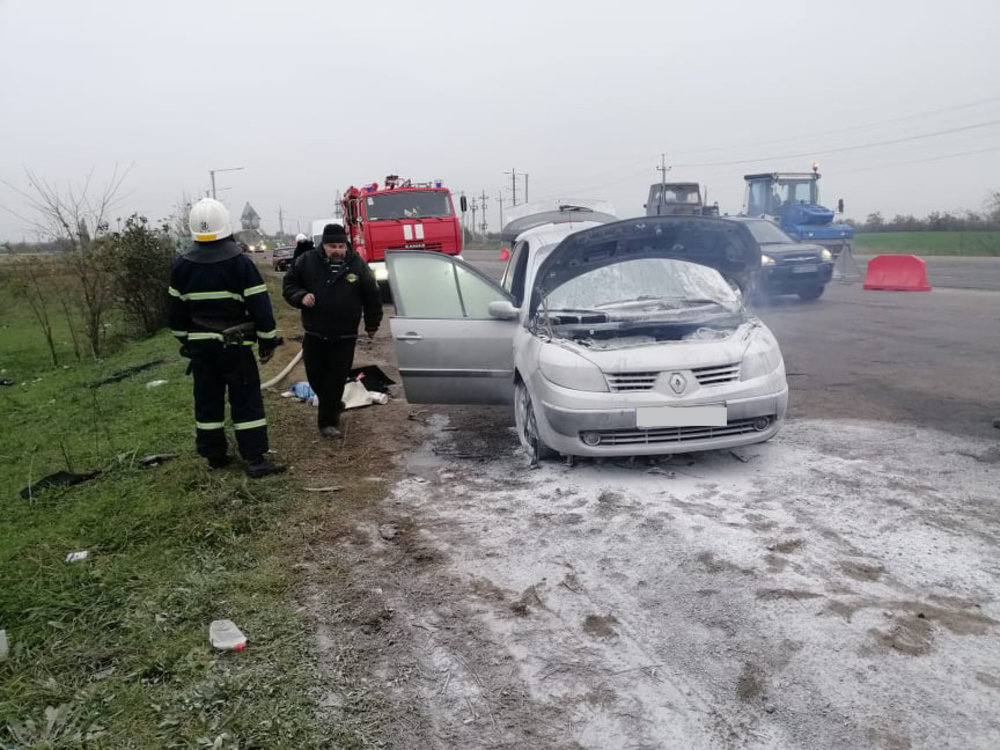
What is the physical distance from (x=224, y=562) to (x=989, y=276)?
22.2 meters

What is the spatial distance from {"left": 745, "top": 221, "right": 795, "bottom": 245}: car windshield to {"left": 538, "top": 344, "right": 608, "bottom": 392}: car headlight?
11.5 metres

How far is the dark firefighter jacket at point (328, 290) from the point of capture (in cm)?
618

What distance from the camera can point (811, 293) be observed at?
14.9m

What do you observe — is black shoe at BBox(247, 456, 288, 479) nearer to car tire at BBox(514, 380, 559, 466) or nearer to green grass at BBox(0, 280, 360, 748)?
green grass at BBox(0, 280, 360, 748)

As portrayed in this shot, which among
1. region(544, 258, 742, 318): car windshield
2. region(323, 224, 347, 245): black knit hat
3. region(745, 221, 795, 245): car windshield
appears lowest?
region(544, 258, 742, 318): car windshield

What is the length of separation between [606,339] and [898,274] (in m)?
14.5

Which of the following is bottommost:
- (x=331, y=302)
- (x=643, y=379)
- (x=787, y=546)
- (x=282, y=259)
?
(x=787, y=546)

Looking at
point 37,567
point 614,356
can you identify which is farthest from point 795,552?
point 37,567

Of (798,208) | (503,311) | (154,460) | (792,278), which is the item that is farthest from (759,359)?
(798,208)

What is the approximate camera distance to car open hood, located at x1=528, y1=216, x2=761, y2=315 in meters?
5.62

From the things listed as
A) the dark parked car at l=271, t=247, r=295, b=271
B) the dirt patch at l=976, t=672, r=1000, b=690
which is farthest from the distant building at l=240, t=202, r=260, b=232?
the dirt patch at l=976, t=672, r=1000, b=690

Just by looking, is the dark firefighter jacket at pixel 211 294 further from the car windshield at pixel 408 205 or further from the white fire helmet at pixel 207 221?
the car windshield at pixel 408 205

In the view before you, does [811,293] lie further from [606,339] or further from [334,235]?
[334,235]

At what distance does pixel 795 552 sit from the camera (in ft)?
12.3
